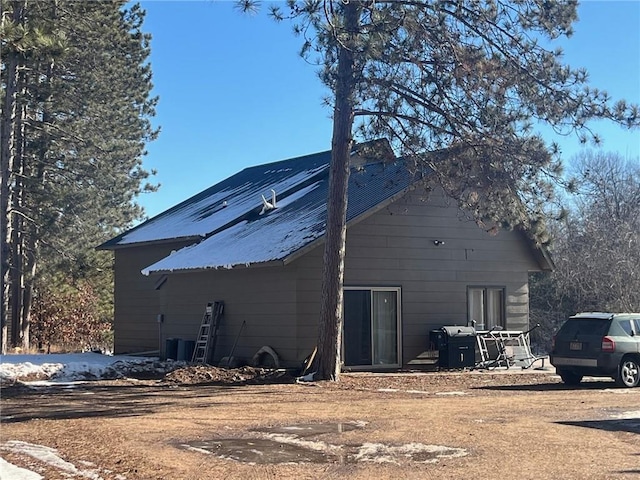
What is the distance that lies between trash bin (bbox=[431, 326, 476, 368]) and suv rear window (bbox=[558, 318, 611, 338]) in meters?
3.49

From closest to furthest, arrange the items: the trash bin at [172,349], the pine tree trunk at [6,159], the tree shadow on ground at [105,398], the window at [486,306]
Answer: the tree shadow on ground at [105,398] → the window at [486,306] → the trash bin at [172,349] → the pine tree trunk at [6,159]

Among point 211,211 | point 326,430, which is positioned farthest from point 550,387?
point 211,211

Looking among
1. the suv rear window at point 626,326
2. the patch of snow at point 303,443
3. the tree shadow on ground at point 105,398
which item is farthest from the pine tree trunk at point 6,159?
the suv rear window at point 626,326

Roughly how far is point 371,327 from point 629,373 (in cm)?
588

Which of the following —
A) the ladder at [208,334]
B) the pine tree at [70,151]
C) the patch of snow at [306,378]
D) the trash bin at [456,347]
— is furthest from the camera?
the pine tree at [70,151]

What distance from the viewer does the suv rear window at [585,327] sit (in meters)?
15.5

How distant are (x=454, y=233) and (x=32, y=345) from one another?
61.5 ft

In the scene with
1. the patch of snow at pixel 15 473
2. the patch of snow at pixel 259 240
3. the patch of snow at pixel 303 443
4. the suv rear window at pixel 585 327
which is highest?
the patch of snow at pixel 259 240

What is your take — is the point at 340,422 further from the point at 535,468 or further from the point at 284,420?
the point at 535,468

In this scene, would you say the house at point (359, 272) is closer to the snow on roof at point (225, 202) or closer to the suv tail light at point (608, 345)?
the snow on roof at point (225, 202)

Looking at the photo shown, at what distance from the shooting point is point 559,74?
14.5 m

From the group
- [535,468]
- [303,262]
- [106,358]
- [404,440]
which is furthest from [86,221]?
[535,468]

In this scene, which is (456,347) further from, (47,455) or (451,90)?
(47,455)

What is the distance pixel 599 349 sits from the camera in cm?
1523
